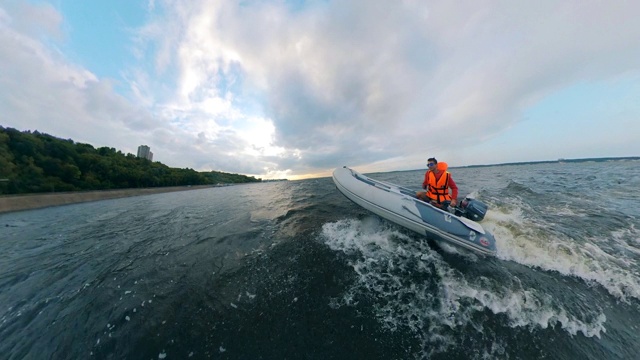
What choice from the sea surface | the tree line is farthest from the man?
the tree line

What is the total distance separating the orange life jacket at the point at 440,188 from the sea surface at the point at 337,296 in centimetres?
141

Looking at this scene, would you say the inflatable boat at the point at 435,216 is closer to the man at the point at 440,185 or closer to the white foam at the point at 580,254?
the man at the point at 440,185

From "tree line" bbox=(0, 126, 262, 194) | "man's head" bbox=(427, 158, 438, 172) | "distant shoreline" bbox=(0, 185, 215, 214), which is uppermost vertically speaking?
"tree line" bbox=(0, 126, 262, 194)

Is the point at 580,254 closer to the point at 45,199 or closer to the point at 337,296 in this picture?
the point at 337,296

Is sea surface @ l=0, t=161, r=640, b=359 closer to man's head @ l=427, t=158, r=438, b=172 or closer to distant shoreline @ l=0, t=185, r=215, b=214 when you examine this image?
man's head @ l=427, t=158, r=438, b=172

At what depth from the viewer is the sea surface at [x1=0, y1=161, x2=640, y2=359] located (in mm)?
2604

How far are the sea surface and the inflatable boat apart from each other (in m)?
0.42

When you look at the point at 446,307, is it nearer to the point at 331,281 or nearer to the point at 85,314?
the point at 331,281

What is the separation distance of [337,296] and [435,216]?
10.7ft

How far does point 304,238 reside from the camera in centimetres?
571

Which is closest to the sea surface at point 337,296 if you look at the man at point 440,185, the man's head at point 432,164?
the man at point 440,185

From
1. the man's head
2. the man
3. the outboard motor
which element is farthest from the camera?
the man's head

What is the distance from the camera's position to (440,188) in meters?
5.70

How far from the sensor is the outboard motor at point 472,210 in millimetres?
5277
